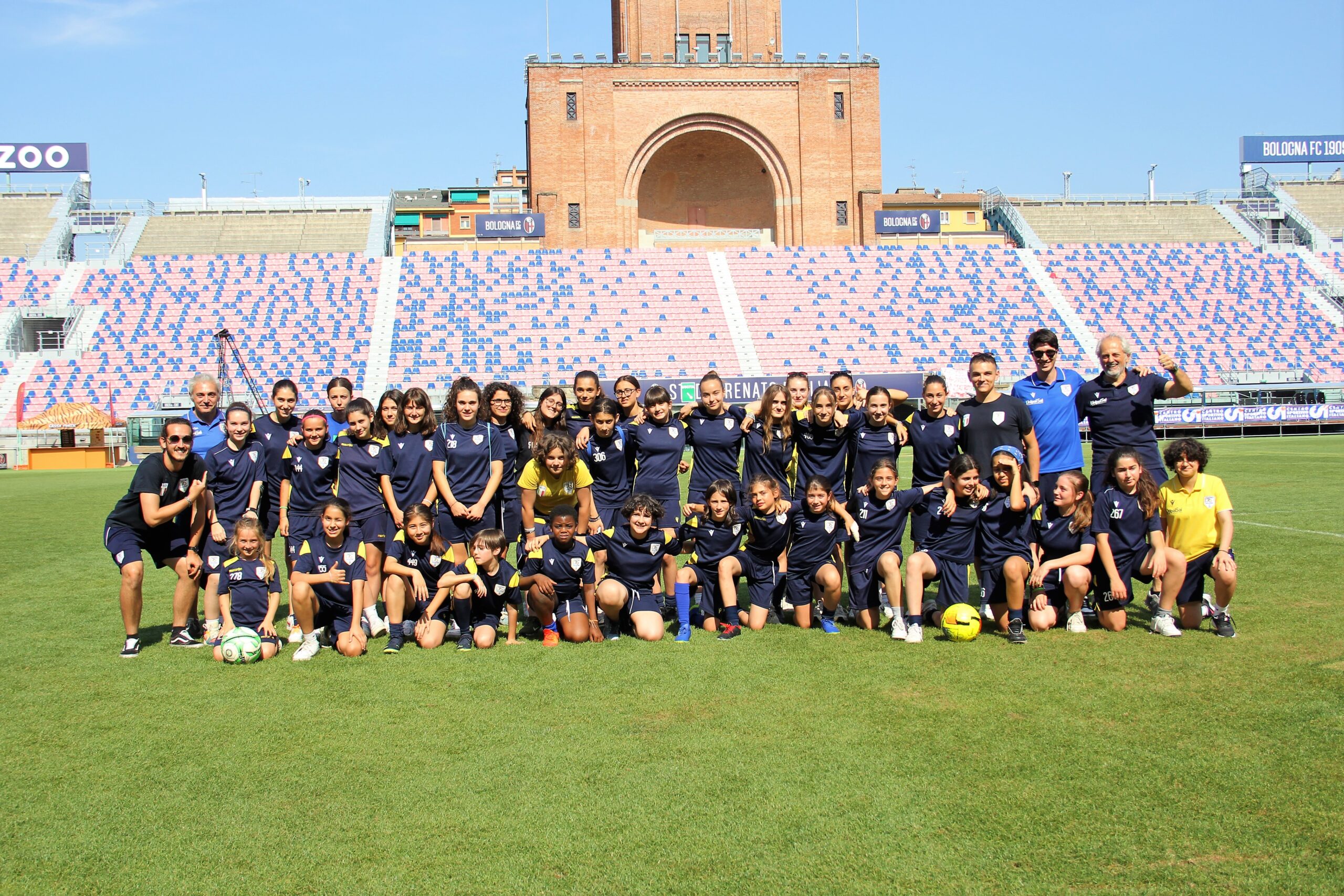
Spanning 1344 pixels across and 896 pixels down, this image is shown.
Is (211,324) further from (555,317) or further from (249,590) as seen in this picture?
(249,590)

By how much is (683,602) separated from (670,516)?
30.8 inches

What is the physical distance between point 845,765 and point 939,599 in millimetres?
2699

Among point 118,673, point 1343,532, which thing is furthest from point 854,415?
point 1343,532

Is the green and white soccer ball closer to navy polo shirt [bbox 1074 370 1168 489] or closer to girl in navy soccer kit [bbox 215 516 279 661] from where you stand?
girl in navy soccer kit [bbox 215 516 279 661]

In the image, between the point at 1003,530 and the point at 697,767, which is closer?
the point at 697,767

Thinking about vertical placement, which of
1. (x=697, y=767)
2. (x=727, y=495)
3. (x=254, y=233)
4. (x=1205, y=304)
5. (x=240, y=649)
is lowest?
(x=697, y=767)

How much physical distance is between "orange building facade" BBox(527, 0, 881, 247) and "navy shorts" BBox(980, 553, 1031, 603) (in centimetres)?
3760

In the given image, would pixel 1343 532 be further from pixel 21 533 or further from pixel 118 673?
pixel 21 533

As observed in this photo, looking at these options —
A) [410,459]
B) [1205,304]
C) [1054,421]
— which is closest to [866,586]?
[1054,421]

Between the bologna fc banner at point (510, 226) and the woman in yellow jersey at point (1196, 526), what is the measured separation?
120 feet

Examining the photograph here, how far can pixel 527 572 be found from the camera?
6473 millimetres

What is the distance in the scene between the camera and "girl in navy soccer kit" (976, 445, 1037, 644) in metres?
6.36

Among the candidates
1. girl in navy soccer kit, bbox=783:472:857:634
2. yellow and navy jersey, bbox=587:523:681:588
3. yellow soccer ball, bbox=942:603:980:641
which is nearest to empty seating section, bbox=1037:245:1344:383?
girl in navy soccer kit, bbox=783:472:857:634

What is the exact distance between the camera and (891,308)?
36312 millimetres
